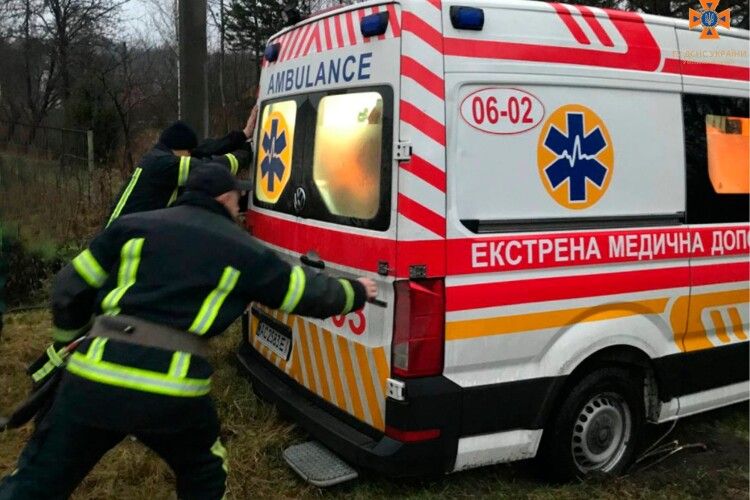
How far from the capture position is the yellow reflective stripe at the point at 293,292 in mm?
2471

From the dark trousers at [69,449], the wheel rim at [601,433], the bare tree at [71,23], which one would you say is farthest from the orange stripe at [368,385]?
the bare tree at [71,23]

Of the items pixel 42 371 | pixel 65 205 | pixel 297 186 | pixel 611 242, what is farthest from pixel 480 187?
pixel 65 205

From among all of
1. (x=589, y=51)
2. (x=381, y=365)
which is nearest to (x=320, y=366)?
(x=381, y=365)

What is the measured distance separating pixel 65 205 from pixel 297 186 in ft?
18.1

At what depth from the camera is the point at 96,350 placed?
2303 mm

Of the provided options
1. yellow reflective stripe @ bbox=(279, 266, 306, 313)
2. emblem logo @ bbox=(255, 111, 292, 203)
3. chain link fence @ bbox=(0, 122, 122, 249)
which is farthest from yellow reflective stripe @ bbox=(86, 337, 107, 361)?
chain link fence @ bbox=(0, 122, 122, 249)

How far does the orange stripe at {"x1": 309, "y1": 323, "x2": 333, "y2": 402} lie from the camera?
134 inches

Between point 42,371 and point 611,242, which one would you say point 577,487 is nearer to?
point 611,242

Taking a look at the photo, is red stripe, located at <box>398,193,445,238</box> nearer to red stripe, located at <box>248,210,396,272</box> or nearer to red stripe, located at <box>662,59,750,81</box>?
red stripe, located at <box>248,210,396,272</box>

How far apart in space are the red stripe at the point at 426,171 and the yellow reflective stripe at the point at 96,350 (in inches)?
53.5

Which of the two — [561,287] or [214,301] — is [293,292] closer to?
[214,301]

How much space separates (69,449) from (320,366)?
1.38 m

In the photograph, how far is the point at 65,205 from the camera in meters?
8.09

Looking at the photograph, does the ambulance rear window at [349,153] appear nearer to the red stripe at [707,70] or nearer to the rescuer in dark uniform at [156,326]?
the rescuer in dark uniform at [156,326]
